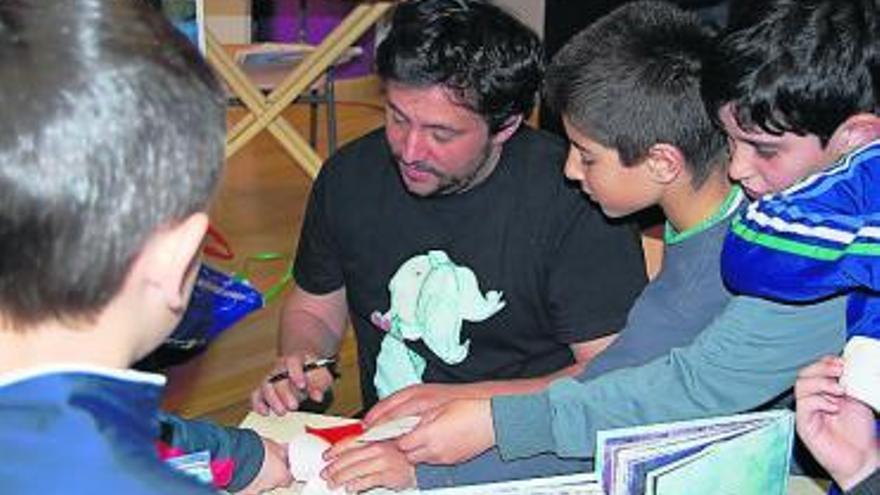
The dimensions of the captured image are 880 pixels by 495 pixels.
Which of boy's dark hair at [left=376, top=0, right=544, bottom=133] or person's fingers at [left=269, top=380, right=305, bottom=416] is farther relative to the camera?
boy's dark hair at [left=376, top=0, right=544, bottom=133]

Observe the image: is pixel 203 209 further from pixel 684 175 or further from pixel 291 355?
pixel 291 355

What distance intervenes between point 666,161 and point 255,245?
89.8 inches

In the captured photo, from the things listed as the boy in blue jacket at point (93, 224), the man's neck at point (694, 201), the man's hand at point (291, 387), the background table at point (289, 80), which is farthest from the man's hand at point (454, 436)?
the background table at point (289, 80)

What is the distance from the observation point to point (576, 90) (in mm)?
1517

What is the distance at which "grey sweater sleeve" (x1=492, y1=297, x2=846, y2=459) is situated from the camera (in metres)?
1.25

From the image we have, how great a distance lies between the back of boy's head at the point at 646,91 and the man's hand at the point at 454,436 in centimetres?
36

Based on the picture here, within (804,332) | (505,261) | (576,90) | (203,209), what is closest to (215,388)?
(505,261)

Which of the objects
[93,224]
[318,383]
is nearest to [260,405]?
[318,383]

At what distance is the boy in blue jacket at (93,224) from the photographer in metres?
0.71

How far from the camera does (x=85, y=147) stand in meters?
0.72

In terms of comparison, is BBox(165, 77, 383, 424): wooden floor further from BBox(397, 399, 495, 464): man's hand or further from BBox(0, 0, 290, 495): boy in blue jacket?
BBox(0, 0, 290, 495): boy in blue jacket

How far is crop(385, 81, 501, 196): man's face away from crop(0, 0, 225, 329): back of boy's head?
875 millimetres

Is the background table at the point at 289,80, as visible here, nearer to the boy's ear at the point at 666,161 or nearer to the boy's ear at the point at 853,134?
the boy's ear at the point at 666,161

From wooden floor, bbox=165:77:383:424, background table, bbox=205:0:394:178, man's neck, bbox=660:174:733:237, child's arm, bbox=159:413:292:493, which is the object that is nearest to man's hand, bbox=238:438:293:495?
child's arm, bbox=159:413:292:493
